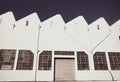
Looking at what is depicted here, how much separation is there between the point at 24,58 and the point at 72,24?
845cm

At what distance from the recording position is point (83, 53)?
17.7 meters

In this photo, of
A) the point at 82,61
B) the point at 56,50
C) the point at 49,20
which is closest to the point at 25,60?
the point at 56,50

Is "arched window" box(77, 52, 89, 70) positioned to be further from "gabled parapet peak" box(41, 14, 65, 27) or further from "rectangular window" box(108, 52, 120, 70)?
"gabled parapet peak" box(41, 14, 65, 27)

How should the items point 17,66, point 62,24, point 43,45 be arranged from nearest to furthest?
point 17,66
point 43,45
point 62,24

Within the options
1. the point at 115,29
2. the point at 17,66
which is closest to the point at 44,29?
the point at 17,66

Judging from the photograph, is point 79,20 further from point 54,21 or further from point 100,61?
point 100,61

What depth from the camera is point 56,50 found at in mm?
17438

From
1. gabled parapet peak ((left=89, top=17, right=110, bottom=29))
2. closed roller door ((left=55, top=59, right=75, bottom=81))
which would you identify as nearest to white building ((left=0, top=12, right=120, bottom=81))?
closed roller door ((left=55, top=59, right=75, bottom=81))

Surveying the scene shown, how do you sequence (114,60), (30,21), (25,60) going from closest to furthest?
(25,60) → (114,60) → (30,21)

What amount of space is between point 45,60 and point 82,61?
5.06 metres

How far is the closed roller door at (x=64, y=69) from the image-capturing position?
1697 cm

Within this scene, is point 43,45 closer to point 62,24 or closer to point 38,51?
point 38,51

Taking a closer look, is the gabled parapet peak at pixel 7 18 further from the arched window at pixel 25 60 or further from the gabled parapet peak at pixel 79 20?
the gabled parapet peak at pixel 79 20

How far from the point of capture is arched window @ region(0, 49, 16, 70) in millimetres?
16172
